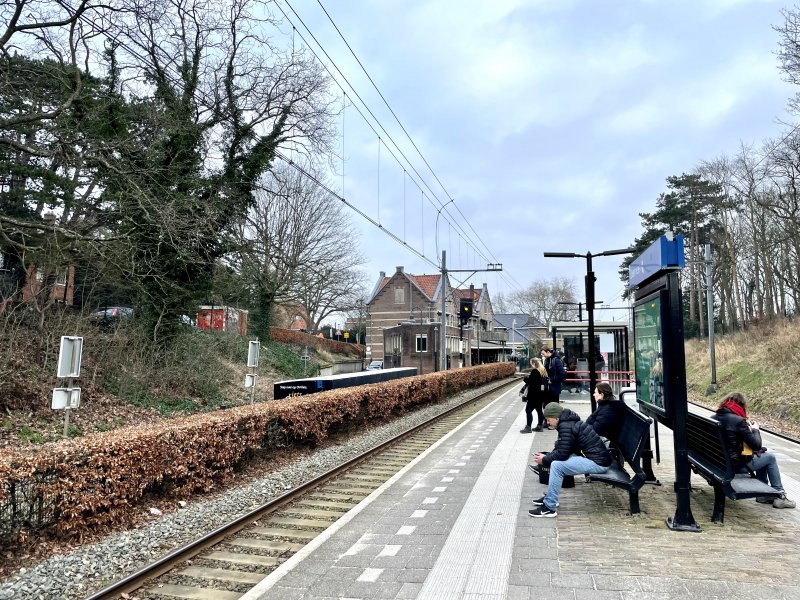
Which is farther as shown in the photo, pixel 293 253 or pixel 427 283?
pixel 427 283

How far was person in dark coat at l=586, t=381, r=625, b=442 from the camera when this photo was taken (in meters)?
6.98

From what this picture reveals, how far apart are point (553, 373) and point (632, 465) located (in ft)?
24.1

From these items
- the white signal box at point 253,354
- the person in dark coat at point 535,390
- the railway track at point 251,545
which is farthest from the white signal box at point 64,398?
the person in dark coat at point 535,390

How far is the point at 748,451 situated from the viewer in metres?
6.25

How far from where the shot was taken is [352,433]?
13.7 m

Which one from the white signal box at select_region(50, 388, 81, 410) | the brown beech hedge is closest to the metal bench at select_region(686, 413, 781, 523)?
the brown beech hedge

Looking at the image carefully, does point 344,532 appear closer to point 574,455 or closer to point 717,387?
point 574,455

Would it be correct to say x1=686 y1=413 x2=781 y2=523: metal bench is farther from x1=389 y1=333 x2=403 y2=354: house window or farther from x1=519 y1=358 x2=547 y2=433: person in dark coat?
x1=389 y1=333 x2=403 y2=354: house window

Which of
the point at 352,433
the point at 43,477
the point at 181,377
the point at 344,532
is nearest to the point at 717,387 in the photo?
the point at 352,433

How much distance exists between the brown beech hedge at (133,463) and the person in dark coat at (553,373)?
4.95 metres

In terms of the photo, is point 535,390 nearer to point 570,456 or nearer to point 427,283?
point 570,456

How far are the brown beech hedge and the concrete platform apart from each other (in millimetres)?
2189

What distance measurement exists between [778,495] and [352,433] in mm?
9422

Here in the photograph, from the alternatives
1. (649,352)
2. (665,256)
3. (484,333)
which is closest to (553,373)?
(649,352)
